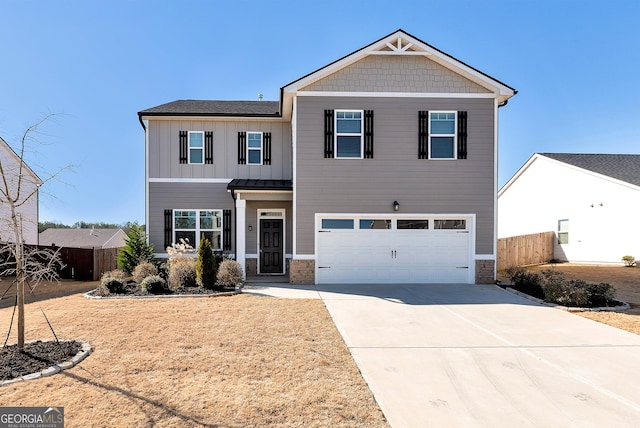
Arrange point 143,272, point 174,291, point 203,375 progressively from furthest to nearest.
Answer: point 143,272 < point 174,291 < point 203,375

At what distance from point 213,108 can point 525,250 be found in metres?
16.6

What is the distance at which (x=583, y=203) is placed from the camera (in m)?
18.1

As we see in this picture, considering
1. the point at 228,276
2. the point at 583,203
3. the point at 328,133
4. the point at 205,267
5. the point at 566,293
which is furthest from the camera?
the point at 583,203

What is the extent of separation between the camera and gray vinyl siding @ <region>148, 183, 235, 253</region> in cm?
1320

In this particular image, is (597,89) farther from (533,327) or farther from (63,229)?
(63,229)

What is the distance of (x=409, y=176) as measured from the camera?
11.4 metres

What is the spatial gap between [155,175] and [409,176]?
9482mm

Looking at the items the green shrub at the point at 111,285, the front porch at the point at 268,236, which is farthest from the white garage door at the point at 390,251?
the green shrub at the point at 111,285

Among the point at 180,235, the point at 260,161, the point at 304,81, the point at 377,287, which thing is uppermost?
the point at 304,81

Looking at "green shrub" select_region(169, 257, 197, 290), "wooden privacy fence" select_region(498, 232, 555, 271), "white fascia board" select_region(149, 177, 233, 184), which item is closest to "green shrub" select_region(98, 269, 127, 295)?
"green shrub" select_region(169, 257, 197, 290)

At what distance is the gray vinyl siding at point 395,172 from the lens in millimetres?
11305

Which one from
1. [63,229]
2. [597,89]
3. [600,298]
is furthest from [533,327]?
[63,229]

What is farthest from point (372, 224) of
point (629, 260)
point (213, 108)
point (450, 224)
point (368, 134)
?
point (629, 260)

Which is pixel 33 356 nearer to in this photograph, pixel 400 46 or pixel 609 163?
pixel 400 46
